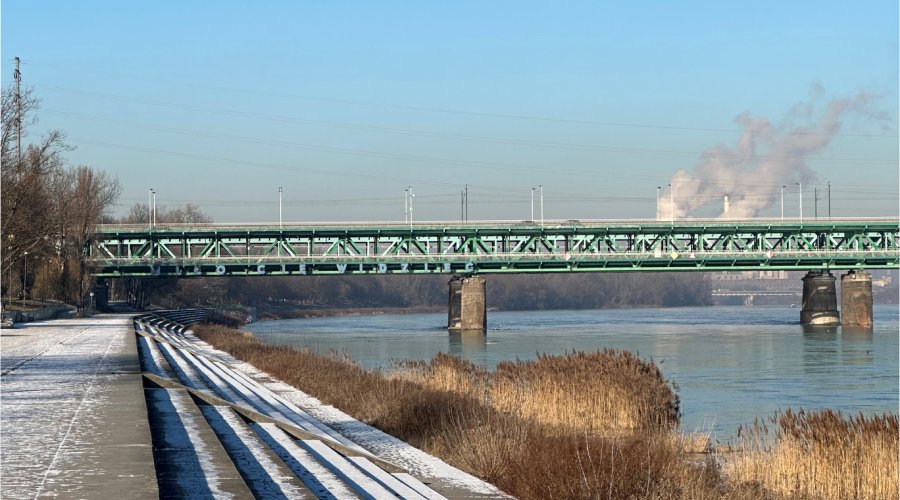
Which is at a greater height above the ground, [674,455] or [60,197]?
[60,197]

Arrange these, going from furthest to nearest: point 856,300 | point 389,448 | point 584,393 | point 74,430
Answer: point 856,300 → point 584,393 → point 389,448 → point 74,430

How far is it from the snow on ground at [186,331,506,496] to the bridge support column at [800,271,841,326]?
97405 mm

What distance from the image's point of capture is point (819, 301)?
120438mm

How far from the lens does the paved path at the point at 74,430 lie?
1259 centimetres

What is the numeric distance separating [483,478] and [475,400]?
28.4 ft

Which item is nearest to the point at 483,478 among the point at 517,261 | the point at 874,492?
the point at 874,492

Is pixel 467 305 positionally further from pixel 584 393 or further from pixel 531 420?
pixel 531 420

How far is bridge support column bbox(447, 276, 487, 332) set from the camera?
10831 cm

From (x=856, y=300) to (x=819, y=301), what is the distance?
16.6 feet

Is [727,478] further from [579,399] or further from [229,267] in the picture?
[229,267]

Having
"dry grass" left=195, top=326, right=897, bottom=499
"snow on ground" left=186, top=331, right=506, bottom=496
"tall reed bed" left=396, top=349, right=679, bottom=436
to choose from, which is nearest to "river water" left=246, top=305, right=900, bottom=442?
"tall reed bed" left=396, top=349, right=679, bottom=436

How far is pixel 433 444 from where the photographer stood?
63.7 ft

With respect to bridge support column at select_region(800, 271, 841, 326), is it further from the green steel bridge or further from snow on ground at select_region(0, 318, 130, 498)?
snow on ground at select_region(0, 318, 130, 498)

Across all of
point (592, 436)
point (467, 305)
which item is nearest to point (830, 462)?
point (592, 436)
